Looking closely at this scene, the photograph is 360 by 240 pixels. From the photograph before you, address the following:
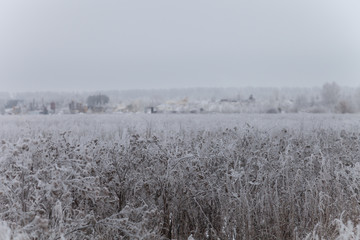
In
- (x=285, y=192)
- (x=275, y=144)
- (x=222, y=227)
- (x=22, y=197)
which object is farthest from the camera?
(x=275, y=144)

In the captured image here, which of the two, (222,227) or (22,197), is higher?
(22,197)

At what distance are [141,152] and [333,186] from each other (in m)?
3.27

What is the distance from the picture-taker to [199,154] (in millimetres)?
6230

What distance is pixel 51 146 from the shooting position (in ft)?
17.5

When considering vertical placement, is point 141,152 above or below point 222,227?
above

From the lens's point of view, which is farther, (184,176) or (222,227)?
(184,176)

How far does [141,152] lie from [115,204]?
3.05 feet

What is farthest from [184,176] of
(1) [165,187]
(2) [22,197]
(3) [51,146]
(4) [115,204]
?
(2) [22,197]

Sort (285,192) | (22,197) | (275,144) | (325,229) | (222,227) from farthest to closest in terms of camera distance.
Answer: (275,144) → (285,192) → (222,227) → (325,229) → (22,197)

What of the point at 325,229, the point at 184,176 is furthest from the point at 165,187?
the point at 325,229

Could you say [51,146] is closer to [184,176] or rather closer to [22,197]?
[22,197]

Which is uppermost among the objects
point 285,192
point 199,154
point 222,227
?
point 199,154

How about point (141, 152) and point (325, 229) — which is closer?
point (325, 229)

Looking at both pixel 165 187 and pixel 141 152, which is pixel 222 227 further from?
pixel 141 152
